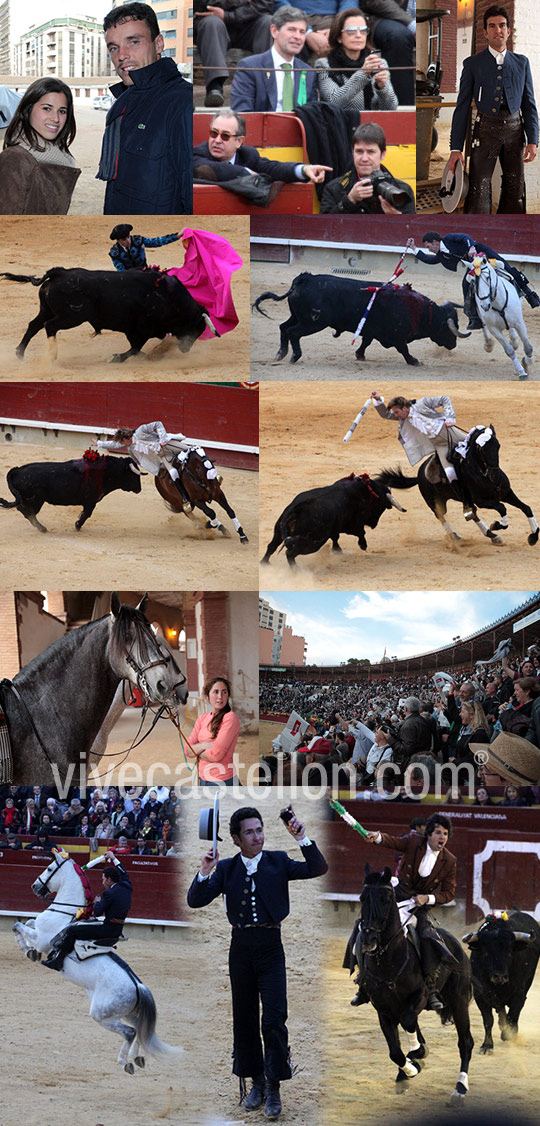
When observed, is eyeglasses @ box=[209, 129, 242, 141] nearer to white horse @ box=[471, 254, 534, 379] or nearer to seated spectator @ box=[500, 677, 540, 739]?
white horse @ box=[471, 254, 534, 379]

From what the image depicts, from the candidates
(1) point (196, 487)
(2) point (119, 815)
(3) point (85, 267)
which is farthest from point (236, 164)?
(2) point (119, 815)

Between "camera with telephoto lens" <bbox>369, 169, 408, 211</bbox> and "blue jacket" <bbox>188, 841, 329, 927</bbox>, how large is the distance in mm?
3732

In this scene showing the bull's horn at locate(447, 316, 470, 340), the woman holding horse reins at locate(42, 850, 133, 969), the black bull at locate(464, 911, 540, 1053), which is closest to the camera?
the woman holding horse reins at locate(42, 850, 133, 969)

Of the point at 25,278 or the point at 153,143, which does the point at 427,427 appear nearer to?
the point at 153,143

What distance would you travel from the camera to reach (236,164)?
718 centimetres

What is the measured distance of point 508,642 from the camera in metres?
7.21

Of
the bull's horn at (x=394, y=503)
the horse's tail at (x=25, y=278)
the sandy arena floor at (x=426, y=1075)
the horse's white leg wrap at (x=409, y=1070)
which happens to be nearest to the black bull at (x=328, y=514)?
the bull's horn at (x=394, y=503)

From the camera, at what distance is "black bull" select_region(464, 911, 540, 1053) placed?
19.4 feet

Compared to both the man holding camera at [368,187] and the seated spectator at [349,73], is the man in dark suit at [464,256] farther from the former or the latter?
the seated spectator at [349,73]

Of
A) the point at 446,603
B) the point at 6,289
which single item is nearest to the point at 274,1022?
the point at 446,603

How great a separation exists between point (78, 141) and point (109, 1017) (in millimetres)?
4713

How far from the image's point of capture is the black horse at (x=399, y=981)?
5.46 meters

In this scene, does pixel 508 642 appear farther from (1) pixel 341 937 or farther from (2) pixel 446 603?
(1) pixel 341 937

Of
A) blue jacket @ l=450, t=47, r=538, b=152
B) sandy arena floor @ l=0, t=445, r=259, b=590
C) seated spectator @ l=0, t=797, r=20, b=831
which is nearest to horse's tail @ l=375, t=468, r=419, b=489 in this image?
sandy arena floor @ l=0, t=445, r=259, b=590
